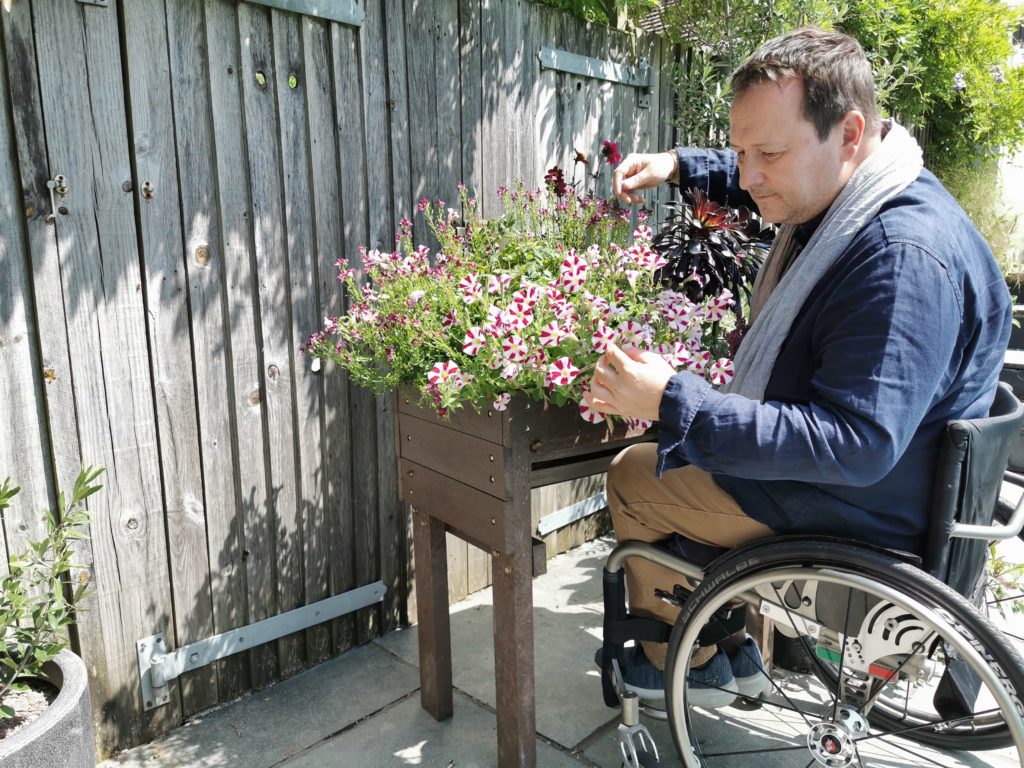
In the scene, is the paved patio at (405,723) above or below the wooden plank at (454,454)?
below

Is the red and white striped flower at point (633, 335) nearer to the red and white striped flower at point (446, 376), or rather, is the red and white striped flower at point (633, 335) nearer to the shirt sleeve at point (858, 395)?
the shirt sleeve at point (858, 395)

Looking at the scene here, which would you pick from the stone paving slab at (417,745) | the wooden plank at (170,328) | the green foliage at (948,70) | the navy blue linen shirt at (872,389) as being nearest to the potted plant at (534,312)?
the navy blue linen shirt at (872,389)

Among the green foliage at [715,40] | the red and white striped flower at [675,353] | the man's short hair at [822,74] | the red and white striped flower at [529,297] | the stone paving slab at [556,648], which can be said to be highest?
the green foliage at [715,40]

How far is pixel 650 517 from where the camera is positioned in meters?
1.89

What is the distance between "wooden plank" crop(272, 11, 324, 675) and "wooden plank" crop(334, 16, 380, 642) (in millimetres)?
121

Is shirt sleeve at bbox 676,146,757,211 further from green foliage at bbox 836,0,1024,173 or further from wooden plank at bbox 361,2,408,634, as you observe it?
green foliage at bbox 836,0,1024,173

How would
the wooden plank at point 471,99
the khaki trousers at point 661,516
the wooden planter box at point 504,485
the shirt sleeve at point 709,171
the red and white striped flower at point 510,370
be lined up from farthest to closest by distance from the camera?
the wooden plank at point 471,99
the shirt sleeve at point 709,171
the wooden planter box at point 504,485
the khaki trousers at point 661,516
the red and white striped flower at point 510,370

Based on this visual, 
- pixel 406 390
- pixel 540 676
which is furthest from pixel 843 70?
pixel 540 676

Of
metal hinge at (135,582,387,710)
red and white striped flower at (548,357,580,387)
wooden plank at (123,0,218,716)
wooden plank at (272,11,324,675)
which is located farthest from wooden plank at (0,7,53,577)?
red and white striped flower at (548,357,580,387)

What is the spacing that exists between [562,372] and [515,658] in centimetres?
79

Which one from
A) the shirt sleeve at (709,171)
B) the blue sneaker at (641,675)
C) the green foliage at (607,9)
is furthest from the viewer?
the green foliage at (607,9)

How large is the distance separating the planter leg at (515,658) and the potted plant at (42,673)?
3.06 feet

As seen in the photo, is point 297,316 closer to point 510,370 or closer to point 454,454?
point 454,454

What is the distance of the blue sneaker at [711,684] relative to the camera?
200cm
